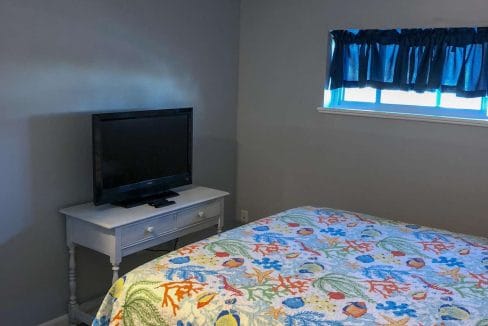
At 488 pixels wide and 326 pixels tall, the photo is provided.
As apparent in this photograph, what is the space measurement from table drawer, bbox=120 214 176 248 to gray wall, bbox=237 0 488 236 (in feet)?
4.26

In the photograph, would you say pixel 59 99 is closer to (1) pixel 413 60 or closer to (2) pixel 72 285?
(2) pixel 72 285

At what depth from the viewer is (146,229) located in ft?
9.98

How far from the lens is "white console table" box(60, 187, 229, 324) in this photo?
2.89 m

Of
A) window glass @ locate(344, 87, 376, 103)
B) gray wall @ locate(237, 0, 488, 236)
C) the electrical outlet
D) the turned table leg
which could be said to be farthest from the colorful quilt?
the electrical outlet

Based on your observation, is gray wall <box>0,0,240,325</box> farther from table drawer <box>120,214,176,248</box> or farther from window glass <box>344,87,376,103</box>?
window glass <box>344,87,376,103</box>

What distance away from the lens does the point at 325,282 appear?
2.17 metres

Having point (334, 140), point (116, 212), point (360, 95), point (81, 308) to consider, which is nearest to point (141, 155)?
point (116, 212)

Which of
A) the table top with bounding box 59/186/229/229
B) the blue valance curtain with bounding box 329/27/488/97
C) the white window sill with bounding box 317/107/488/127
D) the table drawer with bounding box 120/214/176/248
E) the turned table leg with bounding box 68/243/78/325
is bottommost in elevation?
the turned table leg with bounding box 68/243/78/325

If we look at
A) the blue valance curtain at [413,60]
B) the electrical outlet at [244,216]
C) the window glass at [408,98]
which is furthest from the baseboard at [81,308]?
the window glass at [408,98]

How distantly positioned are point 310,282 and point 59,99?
5.78ft

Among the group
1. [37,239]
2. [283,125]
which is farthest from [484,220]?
[37,239]

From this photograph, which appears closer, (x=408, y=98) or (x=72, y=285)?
(x=72, y=285)

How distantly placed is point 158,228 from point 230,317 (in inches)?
51.7

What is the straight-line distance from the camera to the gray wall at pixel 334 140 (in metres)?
3.40
